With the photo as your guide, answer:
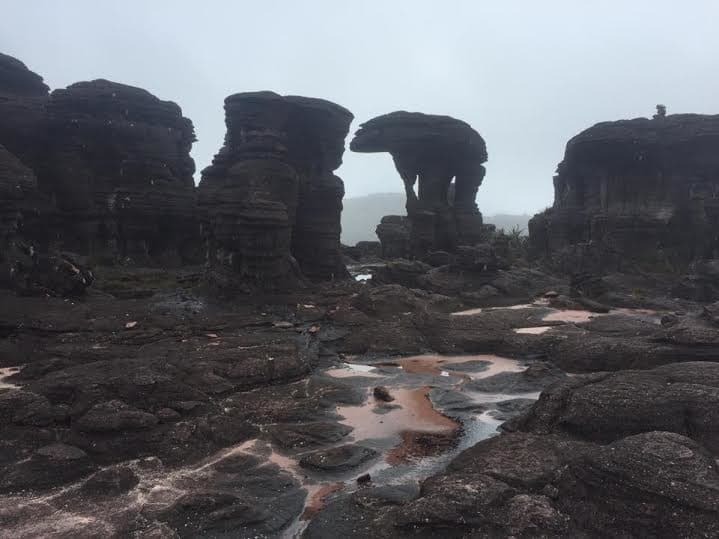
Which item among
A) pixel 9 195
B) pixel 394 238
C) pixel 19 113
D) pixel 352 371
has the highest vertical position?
pixel 19 113

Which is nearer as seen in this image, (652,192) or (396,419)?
(396,419)

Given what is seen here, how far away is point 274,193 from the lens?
25.5m

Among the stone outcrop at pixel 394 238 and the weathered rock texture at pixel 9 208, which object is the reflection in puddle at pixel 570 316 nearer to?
the weathered rock texture at pixel 9 208

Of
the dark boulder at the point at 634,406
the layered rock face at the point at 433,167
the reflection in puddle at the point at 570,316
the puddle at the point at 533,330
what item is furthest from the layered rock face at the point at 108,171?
the dark boulder at the point at 634,406

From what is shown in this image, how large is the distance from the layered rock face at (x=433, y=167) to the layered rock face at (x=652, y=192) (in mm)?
7461

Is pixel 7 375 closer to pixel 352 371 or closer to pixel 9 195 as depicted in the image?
pixel 352 371

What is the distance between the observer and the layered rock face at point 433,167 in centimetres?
3834

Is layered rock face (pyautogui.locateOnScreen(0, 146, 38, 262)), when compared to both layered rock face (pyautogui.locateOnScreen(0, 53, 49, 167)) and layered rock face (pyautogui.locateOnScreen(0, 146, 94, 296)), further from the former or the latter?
layered rock face (pyautogui.locateOnScreen(0, 53, 49, 167))

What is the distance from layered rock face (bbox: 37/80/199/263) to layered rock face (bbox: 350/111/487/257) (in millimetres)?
13892

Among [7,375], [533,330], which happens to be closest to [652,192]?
[533,330]

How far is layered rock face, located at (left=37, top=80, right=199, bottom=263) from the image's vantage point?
33562 mm

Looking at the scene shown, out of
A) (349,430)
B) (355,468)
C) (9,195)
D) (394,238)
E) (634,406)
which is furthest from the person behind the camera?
(394,238)

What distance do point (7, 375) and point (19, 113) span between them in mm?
25989

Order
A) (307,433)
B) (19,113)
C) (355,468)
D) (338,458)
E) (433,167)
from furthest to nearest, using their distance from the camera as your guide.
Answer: (433,167), (19,113), (307,433), (338,458), (355,468)
